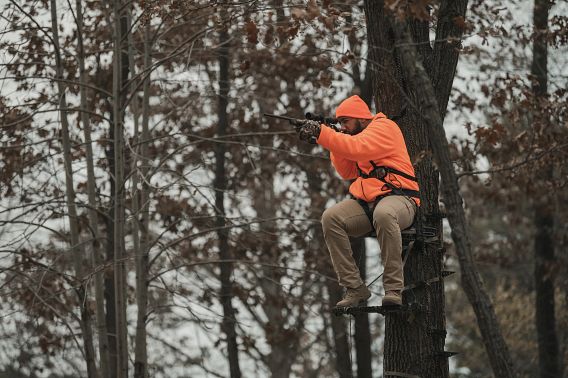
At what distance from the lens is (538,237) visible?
17031 millimetres

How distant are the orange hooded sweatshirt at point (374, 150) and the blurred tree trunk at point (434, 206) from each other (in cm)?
28

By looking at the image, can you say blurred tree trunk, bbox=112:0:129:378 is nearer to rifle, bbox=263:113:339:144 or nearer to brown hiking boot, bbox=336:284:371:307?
rifle, bbox=263:113:339:144

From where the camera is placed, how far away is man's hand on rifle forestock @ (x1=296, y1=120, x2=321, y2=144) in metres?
6.84

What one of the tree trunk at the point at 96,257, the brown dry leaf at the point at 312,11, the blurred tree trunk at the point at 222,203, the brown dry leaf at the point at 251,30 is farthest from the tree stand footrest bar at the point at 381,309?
the blurred tree trunk at the point at 222,203

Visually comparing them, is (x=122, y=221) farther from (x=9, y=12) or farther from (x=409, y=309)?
(x=409, y=309)

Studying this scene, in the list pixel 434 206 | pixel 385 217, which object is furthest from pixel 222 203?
pixel 385 217

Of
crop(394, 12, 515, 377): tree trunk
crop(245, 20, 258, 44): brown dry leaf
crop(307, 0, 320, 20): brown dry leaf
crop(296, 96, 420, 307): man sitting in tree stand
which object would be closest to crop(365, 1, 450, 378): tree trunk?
crop(296, 96, 420, 307): man sitting in tree stand

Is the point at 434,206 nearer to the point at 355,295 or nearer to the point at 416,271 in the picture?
the point at 416,271

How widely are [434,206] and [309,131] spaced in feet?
4.96

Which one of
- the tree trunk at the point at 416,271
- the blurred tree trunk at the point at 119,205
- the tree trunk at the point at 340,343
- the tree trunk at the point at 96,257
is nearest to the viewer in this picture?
the tree trunk at the point at 416,271

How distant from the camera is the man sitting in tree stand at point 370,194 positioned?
6.91 m

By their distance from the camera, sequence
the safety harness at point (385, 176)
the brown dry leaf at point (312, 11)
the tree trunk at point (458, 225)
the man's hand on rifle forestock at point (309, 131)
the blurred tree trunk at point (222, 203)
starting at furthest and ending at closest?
the blurred tree trunk at point (222, 203)
the safety harness at point (385, 176)
the brown dry leaf at point (312, 11)
the man's hand on rifle forestock at point (309, 131)
the tree trunk at point (458, 225)

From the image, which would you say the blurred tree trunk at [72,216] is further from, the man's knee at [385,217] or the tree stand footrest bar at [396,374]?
the man's knee at [385,217]

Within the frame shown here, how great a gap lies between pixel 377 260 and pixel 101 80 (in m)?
8.89
